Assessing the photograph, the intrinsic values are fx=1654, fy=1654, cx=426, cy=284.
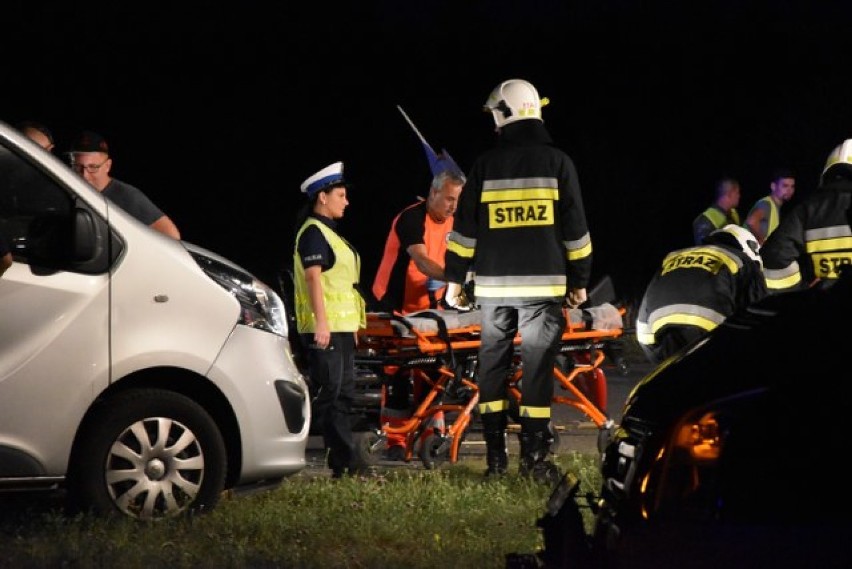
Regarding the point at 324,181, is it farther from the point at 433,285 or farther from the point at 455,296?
the point at 433,285

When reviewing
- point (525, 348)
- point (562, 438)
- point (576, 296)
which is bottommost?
point (562, 438)

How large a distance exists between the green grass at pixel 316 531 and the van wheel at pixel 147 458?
0.37 feet

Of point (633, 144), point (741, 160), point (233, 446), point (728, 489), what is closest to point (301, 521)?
point (233, 446)

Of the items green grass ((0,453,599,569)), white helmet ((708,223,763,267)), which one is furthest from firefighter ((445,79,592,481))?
white helmet ((708,223,763,267))

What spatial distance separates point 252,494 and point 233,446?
0.41 meters

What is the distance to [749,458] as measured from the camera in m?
3.61

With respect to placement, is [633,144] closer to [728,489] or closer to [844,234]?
[844,234]

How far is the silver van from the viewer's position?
650 cm

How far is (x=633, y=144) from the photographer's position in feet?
106

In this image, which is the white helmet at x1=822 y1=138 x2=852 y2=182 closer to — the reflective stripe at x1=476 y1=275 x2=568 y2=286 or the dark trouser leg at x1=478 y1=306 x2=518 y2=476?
the reflective stripe at x1=476 y1=275 x2=568 y2=286

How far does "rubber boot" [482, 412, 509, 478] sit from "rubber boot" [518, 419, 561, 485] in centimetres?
11

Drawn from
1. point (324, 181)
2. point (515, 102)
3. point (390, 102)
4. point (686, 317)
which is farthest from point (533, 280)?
point (390, 102)

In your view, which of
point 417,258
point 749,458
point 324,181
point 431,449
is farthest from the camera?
point 417,258

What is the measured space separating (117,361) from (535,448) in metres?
2.45
